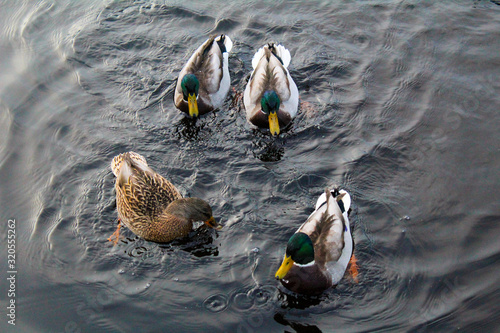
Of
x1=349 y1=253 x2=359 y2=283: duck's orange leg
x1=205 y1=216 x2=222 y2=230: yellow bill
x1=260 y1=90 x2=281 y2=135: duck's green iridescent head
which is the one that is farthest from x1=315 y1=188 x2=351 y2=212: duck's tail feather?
x1=260 y1=90 x2=281 y2=135: duck's green iridescent head

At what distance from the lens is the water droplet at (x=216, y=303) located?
20.5 ft

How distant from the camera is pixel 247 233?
278 inches

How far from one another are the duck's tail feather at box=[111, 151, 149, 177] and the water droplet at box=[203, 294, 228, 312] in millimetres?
2103

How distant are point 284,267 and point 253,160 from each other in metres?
2.36

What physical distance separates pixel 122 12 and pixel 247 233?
6504mm

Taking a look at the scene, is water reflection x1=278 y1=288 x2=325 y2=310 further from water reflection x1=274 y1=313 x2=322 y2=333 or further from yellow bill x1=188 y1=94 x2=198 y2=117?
yellow bill x1=188 y1=94 x2=198 y2=117

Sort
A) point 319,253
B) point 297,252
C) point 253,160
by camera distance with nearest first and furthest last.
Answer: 1. point 297,252
2. point 319,253
3. point 253,160

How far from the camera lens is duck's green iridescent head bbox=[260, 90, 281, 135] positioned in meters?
8.71

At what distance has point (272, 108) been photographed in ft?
28.7

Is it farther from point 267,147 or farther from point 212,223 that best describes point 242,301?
Result: point 267,147

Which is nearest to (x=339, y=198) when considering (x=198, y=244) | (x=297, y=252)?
(x=297, y=252)

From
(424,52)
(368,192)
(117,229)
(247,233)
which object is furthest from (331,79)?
(117,229)

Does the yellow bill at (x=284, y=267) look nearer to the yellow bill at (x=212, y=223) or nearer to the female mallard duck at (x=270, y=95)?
the yellow bill at (x=212, y=223)

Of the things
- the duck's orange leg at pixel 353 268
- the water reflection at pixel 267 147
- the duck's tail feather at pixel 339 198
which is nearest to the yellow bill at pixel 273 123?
the water reflection at pixel 267 147
